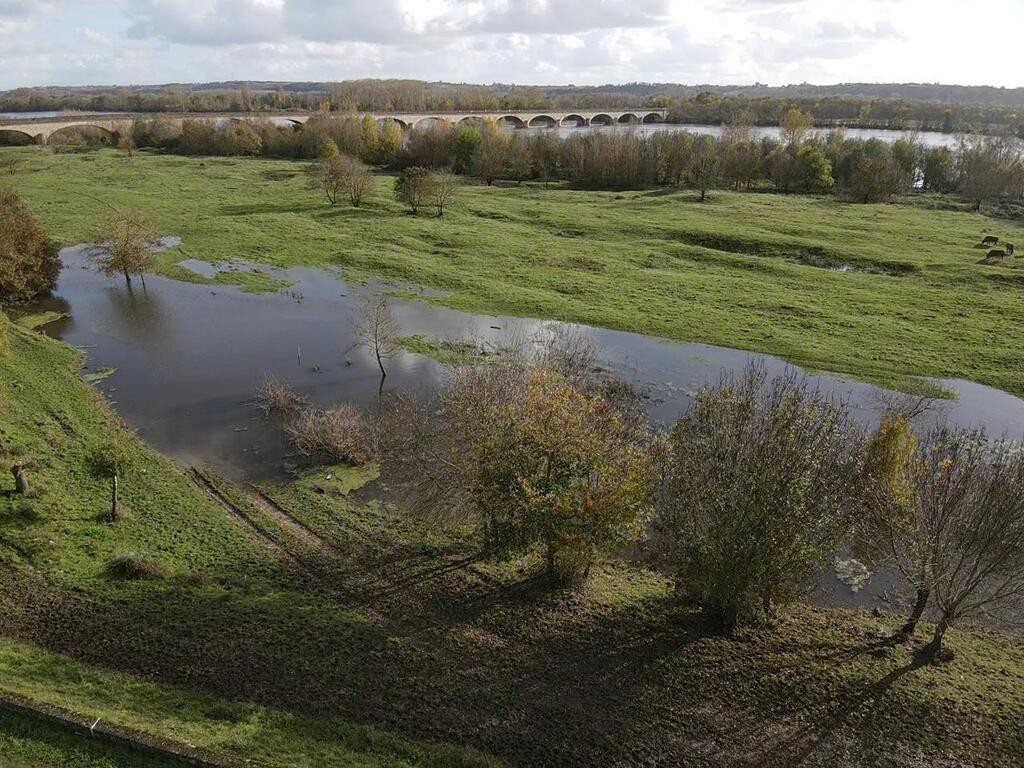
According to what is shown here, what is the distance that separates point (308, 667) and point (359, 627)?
6.66ft

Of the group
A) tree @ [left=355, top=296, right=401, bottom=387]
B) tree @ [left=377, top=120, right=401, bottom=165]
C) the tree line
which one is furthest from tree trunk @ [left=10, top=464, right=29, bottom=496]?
tree @ [left=377, top=120, right=401, bottom=165]

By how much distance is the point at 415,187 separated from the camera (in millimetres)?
76562

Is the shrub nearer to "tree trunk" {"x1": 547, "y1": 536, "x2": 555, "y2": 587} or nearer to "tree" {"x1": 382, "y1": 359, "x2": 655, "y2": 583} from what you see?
"tree" {"x1": 382, "y1": 359, "x2": 655, "y2": 583}

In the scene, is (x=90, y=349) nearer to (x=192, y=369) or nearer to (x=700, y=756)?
(x=192, y=369)

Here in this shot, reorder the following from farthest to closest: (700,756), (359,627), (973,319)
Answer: (973,319) → (359,627) → (700,756)

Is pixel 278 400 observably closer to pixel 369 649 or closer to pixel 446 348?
pixel 446 348

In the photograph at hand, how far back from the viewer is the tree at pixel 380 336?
39.5 m

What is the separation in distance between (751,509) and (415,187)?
2585 inches

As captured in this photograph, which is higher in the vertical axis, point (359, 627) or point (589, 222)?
point (589, 222)

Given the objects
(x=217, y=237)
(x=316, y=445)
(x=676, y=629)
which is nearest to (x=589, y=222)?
(x=217, y=237)

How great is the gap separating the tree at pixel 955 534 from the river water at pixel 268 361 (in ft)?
12.5

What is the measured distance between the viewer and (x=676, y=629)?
2033cm

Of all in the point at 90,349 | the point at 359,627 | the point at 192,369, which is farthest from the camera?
the point at 90,349

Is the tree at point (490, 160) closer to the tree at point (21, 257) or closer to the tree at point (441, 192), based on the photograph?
the tree at point (441, 192)
